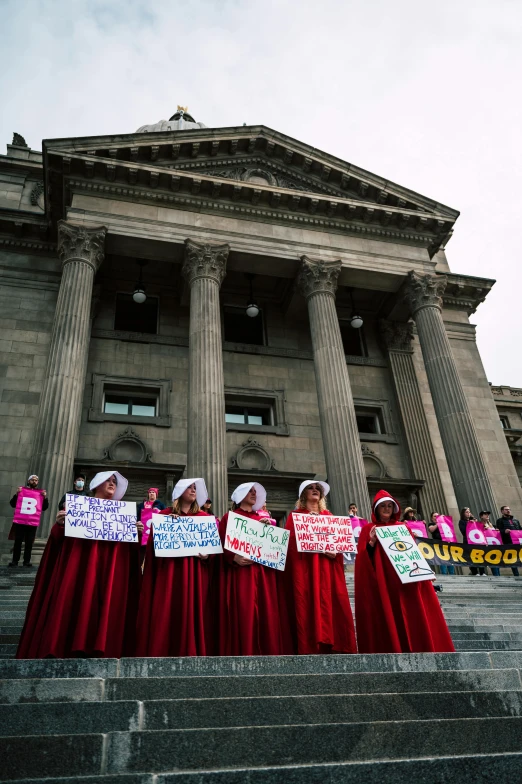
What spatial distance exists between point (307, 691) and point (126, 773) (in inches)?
71.1

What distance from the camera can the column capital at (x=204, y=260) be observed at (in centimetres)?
2131

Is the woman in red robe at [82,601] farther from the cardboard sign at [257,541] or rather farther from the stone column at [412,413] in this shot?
the stone column at [412,413]

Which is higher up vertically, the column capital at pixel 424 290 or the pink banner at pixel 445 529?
the column capital at pixel 424 290

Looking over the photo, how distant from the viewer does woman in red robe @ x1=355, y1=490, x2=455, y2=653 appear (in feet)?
20.9

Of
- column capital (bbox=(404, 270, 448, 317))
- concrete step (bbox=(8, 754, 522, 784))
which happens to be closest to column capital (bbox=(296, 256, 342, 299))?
column capital (bbox=(404, 270, 448, 317))

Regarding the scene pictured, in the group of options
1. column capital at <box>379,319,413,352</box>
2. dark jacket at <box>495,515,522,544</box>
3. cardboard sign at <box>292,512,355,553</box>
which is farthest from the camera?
column capital at <box>379,319,413,352</box>

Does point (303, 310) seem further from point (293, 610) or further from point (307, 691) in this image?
point (307, 691)

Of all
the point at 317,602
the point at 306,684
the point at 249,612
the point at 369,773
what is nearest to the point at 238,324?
the point at 317,602

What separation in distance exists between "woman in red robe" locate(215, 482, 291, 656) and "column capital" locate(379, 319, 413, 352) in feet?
69.3

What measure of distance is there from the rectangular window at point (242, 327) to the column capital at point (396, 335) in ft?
18.8

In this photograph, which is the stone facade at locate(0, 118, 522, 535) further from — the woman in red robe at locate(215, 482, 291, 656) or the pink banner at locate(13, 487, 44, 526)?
the woman in red robe at locate(215, 482, 291, 656)

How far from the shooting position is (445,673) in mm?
4914

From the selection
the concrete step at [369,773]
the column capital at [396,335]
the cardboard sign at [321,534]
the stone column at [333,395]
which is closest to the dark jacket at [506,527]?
the stone column at [333,395]

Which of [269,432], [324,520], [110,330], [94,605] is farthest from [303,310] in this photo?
[94,605]
